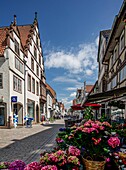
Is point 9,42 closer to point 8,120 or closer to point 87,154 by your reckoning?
point 8,120

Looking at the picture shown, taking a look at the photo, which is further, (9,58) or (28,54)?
(28,54)

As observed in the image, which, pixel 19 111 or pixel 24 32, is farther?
pixel 24 32

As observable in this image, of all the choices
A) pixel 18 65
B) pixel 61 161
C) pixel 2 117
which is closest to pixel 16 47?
pixel 18 65

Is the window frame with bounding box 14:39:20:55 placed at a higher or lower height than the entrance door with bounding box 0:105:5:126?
higher

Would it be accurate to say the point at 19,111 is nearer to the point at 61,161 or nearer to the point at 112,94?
the point at 112,94

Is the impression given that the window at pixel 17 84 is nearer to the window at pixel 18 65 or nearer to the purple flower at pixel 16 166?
the window at pixel 18 65

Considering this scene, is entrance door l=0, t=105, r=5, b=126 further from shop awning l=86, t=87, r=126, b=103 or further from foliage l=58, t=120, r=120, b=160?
foliage l=58, t=120, r=120, b=160

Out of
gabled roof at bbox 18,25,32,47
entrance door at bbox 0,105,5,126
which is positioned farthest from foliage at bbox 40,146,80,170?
gabled roof at bbox 18,25,32,47

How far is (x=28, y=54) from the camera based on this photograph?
2578 centimetres

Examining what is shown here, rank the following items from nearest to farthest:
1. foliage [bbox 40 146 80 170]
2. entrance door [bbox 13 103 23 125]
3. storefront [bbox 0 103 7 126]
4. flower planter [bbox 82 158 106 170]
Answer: foliage [bbox 40 146 80 170] < flower planter [bbox 82 158 106 170] < storefront [bbox 0 103 7 126] < entrance door [bbox 13 103 23 125]

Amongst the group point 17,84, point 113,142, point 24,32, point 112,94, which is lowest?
point 113,142

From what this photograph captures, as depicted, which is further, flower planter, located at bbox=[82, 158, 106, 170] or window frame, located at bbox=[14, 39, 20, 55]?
window frame, located at bbox=[14, 39, 20, 55]

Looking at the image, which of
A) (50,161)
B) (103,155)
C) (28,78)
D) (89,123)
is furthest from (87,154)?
(28,78)

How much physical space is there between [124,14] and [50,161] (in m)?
10.4
